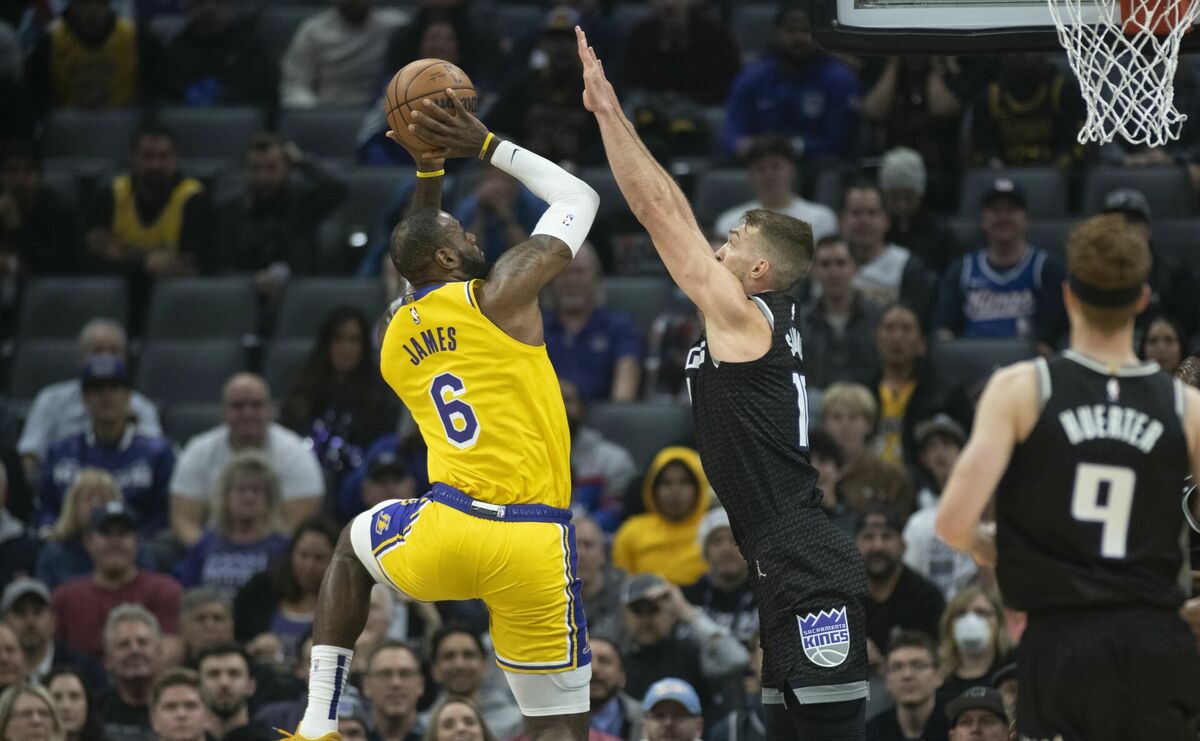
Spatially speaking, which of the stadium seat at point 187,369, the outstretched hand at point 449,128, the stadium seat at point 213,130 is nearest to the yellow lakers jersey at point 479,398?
the outstretched hand at point 449,128

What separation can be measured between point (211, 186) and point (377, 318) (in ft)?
7.99

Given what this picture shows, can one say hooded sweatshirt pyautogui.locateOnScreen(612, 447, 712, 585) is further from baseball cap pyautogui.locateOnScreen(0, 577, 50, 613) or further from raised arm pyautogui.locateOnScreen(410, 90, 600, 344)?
raised arm pyautogui.locateOnScreen(410, 90, 600, 344)

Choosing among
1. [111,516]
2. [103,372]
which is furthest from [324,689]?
[103,372]

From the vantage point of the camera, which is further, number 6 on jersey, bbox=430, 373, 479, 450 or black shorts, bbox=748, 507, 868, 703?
number 6 on jersey, bbox=430, 373, 479, 450

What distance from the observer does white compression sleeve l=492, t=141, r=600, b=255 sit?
6973 millimetres

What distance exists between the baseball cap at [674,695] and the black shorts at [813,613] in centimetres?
309

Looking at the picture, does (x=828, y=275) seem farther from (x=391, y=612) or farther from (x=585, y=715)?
(x=585, y=715)

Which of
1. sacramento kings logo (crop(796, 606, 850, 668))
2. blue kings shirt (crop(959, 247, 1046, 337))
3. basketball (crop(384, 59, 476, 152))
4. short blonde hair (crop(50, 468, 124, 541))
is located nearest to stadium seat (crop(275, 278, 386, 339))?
short blonde hair (crop(50, 468, 124, 541))

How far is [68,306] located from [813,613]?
951 centimetres

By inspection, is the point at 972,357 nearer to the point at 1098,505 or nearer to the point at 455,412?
the point at 455,412

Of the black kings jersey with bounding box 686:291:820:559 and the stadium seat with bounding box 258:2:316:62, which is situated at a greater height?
the stadium seat with bounding box 258:2:316:62

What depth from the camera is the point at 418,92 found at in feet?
23.5

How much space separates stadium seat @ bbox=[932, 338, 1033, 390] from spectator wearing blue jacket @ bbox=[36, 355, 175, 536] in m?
5.28

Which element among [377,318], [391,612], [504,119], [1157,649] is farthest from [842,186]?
[1157,649]
